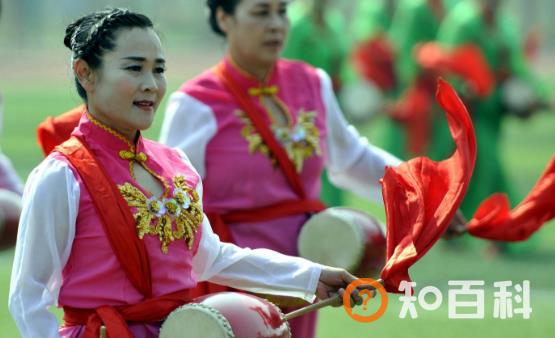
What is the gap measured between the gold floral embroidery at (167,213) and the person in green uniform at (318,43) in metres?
6.38

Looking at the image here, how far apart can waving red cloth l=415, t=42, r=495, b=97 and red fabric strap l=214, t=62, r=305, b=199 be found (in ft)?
16.5

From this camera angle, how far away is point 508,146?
2047 centimetres

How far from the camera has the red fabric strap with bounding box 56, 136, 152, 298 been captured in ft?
13.8

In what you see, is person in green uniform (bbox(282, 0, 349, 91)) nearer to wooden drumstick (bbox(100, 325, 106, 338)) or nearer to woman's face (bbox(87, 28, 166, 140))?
woman's face (bbox(87, 28, 166, 140))

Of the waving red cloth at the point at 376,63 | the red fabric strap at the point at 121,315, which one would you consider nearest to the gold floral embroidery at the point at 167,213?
the red fabric strap at the point at 121,315

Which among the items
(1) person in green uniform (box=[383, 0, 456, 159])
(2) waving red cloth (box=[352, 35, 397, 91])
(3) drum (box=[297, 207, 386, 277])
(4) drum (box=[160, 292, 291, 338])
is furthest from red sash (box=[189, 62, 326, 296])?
(2) waving red cloth (box=[352, 35, 397, 91])

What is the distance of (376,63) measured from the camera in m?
12.8

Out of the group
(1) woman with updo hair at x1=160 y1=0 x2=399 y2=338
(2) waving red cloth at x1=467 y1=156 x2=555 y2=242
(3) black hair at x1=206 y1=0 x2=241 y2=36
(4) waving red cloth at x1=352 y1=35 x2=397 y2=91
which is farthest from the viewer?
(4) waving red cloth at x1=352 y1=35 x2=397 y2=91

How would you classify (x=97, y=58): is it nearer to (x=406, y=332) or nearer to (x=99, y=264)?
(x=99, y=264)

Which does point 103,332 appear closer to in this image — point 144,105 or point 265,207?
point 144,105

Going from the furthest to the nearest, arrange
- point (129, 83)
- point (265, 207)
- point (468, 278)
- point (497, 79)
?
point (497, 79) < point (468, 278) < point (265, 207) < point (129, 83)

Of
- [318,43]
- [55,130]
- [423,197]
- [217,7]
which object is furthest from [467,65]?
[423,197]

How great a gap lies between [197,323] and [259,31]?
2.03 meters

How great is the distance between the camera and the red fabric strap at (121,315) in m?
4.14
